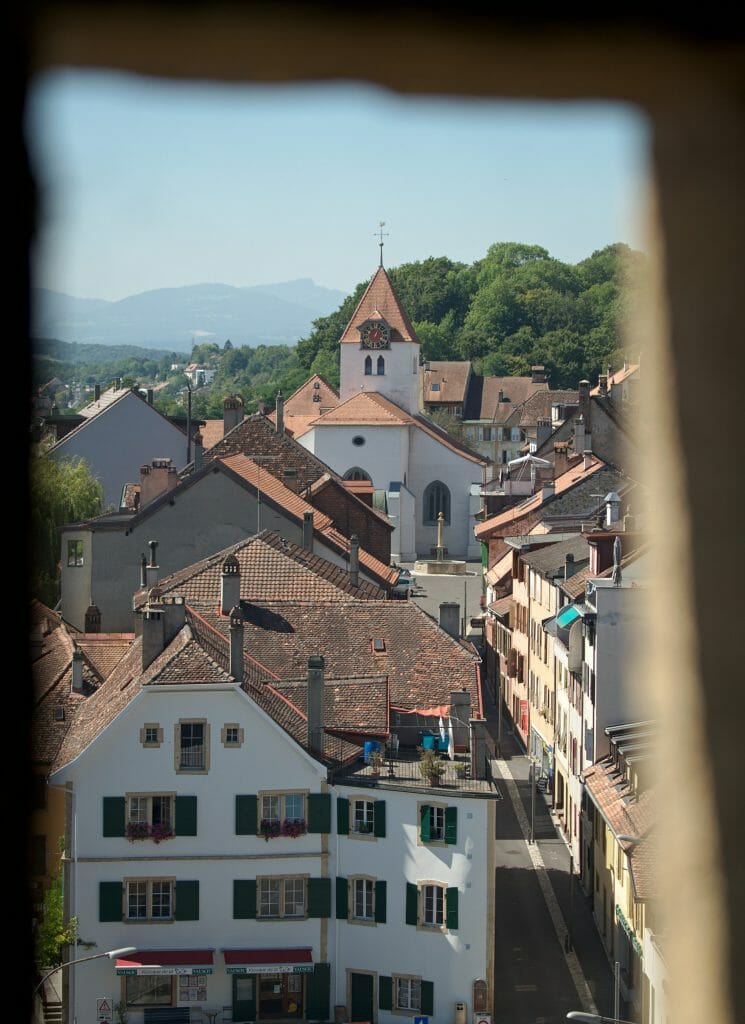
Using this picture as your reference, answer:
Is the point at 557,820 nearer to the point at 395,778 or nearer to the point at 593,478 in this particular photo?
the point at 395,778

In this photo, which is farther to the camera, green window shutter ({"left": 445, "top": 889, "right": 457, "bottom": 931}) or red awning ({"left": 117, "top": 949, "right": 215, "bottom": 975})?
green window shutter ({"left": 445, "top": 889, "right": 457, "bottom": 931})

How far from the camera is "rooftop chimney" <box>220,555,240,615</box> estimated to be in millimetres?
38000

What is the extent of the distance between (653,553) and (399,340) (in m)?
96.8

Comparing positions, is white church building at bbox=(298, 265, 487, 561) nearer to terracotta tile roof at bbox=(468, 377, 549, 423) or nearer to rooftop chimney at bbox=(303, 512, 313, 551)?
terracotta tile roof at bbox=(468, 377, 549, 423)

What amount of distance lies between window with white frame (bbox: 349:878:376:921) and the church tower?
67.3 m

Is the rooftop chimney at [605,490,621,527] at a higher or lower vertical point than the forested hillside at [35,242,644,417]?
lower

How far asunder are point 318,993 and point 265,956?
1243 mm

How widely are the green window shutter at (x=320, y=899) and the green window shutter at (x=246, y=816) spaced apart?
160cm

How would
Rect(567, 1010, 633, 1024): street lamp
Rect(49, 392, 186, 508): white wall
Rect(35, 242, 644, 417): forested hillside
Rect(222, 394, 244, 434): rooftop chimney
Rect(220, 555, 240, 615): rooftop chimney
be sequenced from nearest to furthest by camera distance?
Rect(567, 1010, 633, 1024): street lamp
Rect(220, 555, 240, 615): rooftop chimney
Rect(222, 394, 244, 434): rooftop chimney
Rect(49, 392, 186, 508): white wall
Rect(35, 242, 644, 417): forested hillside

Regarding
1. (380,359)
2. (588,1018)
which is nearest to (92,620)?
(588,1018)

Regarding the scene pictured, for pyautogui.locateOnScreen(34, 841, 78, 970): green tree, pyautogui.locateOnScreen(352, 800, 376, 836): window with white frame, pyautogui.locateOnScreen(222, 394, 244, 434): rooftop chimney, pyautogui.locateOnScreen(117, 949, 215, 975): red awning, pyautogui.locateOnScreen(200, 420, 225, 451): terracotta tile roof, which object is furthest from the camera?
pyautogui.locateOnScreen(200, 420, 225, 451): terracotta tile roof

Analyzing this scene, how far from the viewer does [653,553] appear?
2.19 m

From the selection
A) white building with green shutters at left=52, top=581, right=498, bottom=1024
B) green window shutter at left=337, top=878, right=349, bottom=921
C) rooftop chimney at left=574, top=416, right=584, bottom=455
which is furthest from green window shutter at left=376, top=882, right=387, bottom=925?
rooftop chimney at left=574, top=416, right=584, bottom=455

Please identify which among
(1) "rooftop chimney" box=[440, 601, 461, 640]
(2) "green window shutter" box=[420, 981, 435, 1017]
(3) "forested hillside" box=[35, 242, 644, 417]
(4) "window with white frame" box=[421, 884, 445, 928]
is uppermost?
(3) "forested hillside" box=[35, 242, 644, 417]
